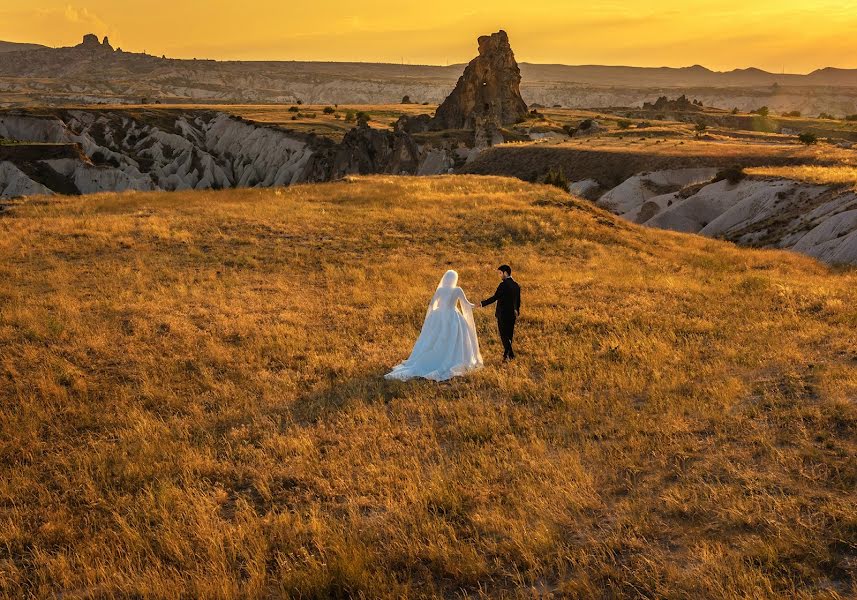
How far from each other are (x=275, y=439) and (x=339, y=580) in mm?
3365

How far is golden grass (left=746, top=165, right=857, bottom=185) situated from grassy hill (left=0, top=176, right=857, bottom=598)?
19285mm

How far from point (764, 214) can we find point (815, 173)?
7.05 m

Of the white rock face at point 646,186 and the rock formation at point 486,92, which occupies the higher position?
the rock formation at point 486,92

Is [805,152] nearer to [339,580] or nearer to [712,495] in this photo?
[712,495]

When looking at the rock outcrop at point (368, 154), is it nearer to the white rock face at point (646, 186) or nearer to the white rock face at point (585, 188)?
the white rock face at point (585, 188)

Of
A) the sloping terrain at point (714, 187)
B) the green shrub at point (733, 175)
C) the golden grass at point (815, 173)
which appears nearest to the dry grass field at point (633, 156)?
the sloping terrain at point (714, 187)

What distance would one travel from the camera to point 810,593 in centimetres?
549

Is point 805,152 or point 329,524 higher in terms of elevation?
point 805,152

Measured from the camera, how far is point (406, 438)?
906 cm

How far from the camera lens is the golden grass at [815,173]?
110 ft

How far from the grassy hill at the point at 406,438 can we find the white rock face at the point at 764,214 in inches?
387

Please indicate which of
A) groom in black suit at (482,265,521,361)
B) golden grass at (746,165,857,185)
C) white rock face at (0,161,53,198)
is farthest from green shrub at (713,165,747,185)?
white rock face at (0,161,53,198)

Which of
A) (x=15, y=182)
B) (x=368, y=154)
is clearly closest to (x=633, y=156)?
(x=368, y=154)

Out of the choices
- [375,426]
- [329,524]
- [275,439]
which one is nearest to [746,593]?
[329,524]
